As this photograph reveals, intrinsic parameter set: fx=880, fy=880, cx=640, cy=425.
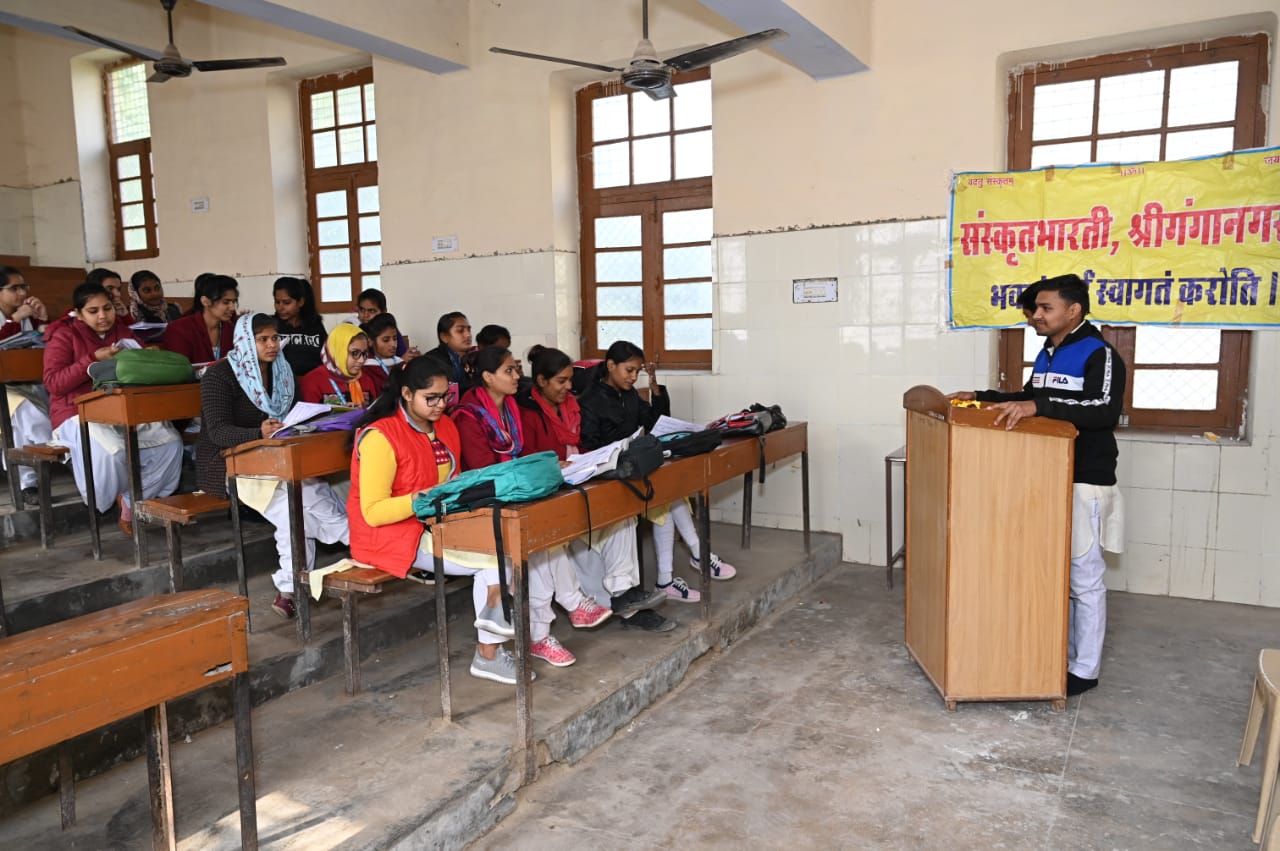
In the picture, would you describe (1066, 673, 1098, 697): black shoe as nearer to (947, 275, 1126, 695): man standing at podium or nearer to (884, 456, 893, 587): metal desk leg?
(947, 275, 1126, 695): man standing at podium

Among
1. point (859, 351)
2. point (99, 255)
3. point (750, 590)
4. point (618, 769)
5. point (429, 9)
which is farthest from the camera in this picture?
point (99, 255)

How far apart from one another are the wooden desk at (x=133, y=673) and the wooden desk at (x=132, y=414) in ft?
6.18

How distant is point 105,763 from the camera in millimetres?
2525

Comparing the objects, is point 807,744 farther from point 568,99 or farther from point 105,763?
point 568,99

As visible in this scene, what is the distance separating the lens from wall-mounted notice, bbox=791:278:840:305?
16.4 feet

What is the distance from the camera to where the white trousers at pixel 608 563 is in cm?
365

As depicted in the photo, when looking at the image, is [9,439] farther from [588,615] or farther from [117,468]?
[588,615]

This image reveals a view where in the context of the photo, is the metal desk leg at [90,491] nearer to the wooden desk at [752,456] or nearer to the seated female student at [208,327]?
the seated female student at [208,327]

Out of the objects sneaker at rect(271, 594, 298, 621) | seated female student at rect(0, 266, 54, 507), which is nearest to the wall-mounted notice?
sneaker at rect(271, 594, 298, 621)

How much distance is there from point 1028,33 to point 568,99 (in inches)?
111

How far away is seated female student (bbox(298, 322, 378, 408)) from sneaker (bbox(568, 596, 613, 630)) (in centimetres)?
137

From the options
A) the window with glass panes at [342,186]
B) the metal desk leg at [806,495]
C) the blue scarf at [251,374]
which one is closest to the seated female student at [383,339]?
the blue scarf at [251,374]

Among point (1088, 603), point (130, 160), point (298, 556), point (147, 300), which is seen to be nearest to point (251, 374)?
point (298, 556)

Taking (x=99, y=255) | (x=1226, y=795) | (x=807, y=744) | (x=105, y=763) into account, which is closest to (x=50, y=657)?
(x=105, y=763)
